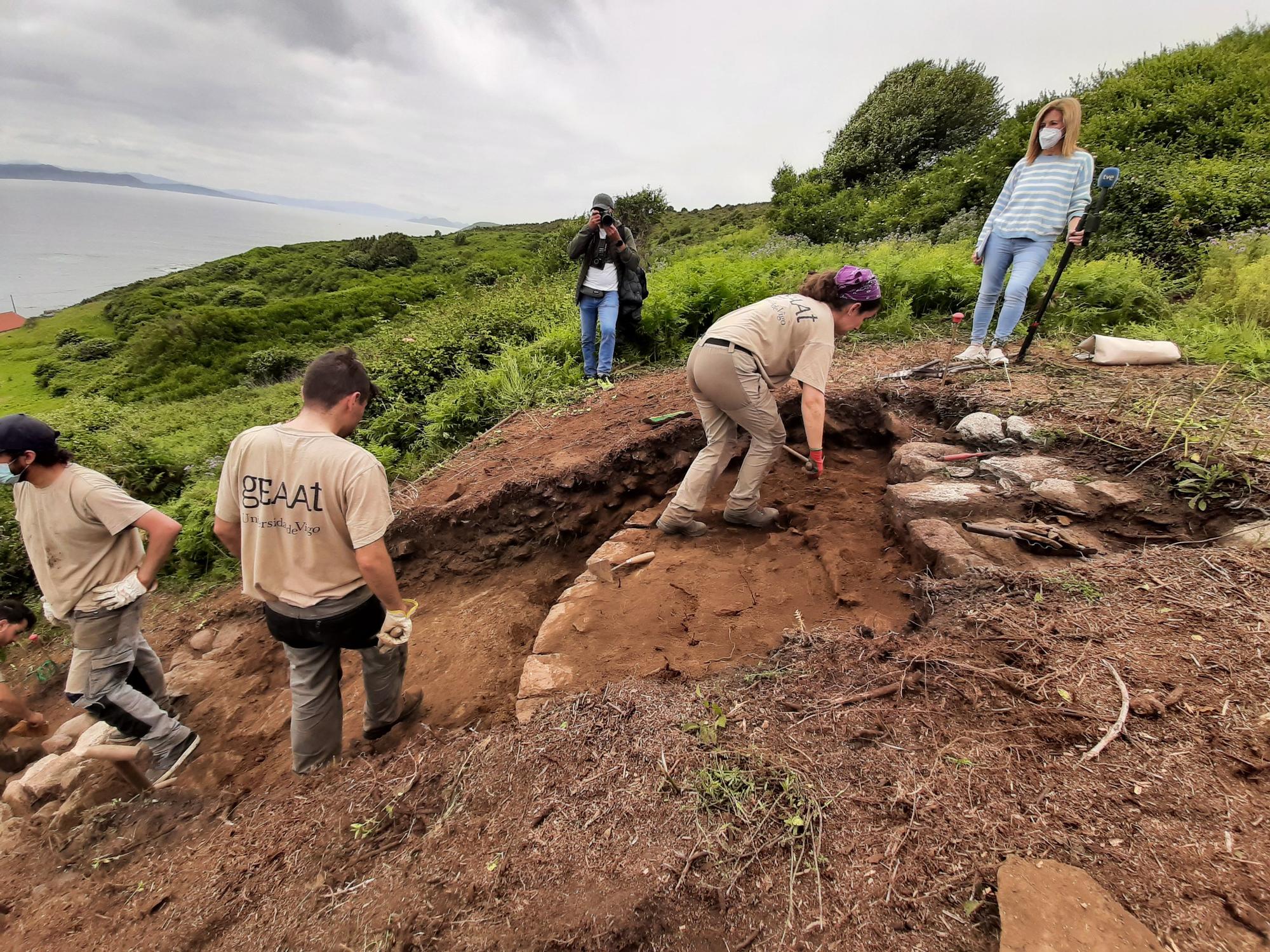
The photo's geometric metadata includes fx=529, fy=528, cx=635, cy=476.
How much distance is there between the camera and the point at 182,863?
1.73 meters

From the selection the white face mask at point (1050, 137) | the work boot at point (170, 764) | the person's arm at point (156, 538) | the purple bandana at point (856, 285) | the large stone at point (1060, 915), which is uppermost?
the white face mask at point (1050, 137)

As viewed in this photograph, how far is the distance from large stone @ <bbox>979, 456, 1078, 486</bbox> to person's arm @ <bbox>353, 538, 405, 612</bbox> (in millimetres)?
3423

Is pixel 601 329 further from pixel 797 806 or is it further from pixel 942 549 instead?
pixel 797 806

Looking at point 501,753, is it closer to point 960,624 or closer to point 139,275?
point 960,624

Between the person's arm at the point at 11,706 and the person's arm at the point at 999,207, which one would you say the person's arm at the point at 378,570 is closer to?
the person's arm at the point at 11,706

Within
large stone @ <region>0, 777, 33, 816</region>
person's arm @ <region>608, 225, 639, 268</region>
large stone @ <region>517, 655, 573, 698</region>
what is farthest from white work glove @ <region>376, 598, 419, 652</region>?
person's arm @ <region>608, 225, 639, 268</region>

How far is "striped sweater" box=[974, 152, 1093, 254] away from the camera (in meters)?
4.12

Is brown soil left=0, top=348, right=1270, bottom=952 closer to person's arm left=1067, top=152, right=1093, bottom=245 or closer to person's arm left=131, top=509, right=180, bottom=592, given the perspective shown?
person's arm left=131, top=509, right=180, bottom=592

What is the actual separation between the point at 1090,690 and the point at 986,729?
0.38 m

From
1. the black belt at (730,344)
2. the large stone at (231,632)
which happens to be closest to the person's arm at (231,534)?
the large stone at (231,632)

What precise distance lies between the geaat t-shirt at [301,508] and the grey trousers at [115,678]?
1.24 m

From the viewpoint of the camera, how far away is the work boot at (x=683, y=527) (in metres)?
3.72

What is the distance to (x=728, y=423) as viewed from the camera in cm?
361

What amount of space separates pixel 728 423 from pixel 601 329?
3.31 metres
